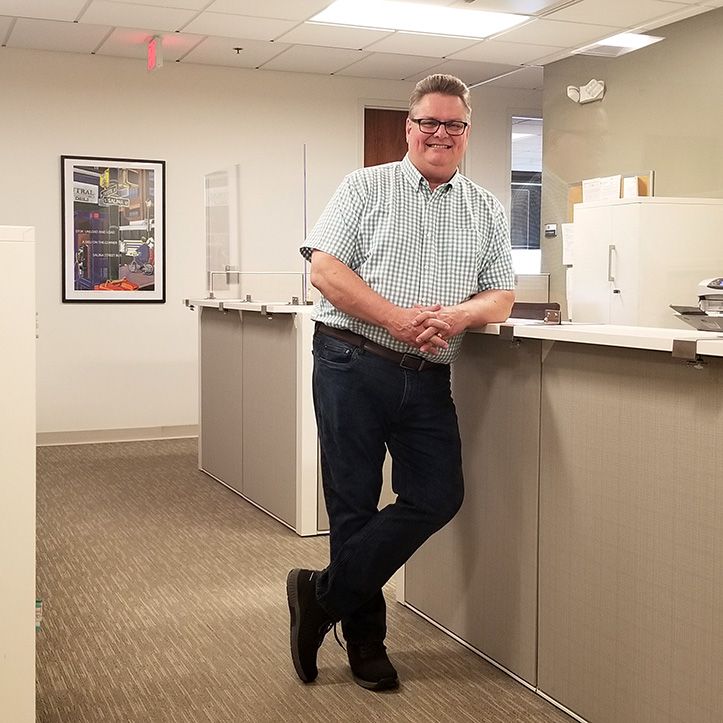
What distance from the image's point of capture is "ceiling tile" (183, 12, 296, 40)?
6.17 metres

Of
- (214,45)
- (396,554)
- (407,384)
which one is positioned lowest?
(396,554)

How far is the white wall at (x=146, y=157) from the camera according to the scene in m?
7.14

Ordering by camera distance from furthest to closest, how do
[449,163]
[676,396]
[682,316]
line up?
[682,316]
[449,163]
[676,396]

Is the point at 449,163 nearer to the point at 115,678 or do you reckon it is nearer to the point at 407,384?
the point at 407,384

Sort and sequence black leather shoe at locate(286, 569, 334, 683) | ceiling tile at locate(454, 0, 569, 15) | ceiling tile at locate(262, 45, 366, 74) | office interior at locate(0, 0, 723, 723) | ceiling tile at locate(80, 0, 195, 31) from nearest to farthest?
office interior at locate(0, 0, 723, 723) < black leather shoe at locate(286, 569, 334, 683) < ceiling tile at locate(454, 0, 569, 15) < ceiling tile at locate(80, 0, 195, 31) < ceiling tile at locate(262, 45, 366, 74)

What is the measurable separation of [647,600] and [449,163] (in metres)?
1.19

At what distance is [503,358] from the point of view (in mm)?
2764

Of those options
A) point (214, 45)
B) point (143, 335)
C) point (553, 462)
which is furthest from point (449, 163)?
point (143, 335)

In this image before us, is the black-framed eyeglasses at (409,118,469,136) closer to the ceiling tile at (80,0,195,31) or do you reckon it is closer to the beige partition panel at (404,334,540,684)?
the beige partition panel at (404,334,540,684)

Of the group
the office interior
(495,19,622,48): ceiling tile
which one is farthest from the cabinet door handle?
(495,19,622,48): ceiling tile

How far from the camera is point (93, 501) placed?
523 cm

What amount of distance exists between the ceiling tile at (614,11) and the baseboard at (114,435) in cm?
391

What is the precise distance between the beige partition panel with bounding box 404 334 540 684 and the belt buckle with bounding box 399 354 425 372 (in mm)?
264

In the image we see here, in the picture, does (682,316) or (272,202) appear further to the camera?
(272,202)
